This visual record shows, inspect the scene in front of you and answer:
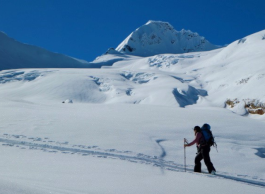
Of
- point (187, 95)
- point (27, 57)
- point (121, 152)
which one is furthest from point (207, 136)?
point (27, 57)

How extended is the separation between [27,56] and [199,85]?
47607 millimetres

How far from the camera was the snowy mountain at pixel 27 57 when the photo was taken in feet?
205

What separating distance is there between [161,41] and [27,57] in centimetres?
9614

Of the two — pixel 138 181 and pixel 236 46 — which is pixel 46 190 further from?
pixel 236 46

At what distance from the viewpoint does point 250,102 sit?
82.8ft

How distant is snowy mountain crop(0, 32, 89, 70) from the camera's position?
62562mm

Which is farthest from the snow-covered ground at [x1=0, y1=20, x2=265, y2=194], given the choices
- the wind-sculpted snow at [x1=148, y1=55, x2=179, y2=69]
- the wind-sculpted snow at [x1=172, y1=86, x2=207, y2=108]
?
the wind-sculpted snow at [x1=148, y1=55, x2=179, y2=69]

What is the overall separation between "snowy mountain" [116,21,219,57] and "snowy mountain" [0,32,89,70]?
5897 cm

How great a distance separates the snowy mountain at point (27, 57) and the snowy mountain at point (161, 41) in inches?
2321

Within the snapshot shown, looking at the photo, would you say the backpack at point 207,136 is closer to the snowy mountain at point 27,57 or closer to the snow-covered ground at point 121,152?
the snow-covered ground at point 121,152

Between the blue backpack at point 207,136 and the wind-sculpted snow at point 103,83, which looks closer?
the blue backpack at point 207,136

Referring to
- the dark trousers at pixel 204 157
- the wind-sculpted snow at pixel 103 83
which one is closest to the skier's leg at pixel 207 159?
the dark trousers at pixel 204 157

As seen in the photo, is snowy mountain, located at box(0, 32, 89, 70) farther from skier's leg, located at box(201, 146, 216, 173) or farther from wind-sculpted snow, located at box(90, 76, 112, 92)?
skier's leg, located at box(201, 146, 216, 173)

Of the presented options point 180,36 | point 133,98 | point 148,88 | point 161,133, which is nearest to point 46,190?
point 161,133
